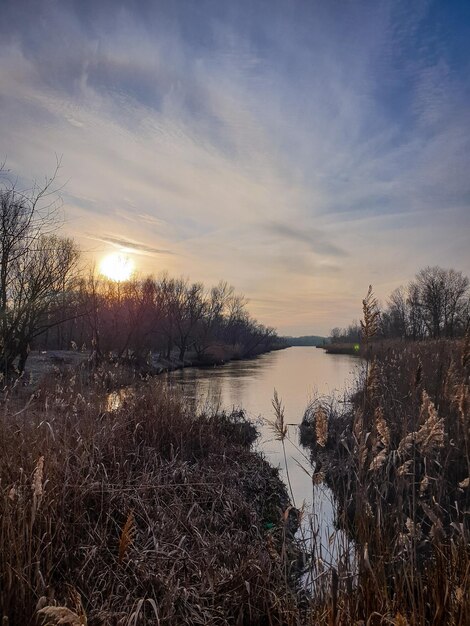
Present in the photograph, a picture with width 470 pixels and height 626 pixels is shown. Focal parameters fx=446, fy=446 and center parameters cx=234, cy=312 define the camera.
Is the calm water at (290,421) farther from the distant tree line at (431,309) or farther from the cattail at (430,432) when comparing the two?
the distant tree line at (431,309)

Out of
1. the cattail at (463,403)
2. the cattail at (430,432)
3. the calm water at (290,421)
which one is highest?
the cattail at (463,403)

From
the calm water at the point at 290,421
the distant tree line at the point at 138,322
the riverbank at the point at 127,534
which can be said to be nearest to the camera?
the riverbank at the point at 127,534

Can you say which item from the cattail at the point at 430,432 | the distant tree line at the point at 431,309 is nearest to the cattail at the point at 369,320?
the cattail at the point at 430,432

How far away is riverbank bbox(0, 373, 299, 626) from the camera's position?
2.67 meters

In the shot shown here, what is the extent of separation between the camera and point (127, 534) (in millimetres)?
2029

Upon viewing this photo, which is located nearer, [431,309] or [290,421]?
[290,421]

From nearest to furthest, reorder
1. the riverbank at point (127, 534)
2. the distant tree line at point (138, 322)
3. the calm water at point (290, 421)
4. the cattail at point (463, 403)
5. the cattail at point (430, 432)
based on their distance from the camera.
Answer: the cattail at point (430, 432) < the cattail at point (463, 403) < the riverbank at point (127, 534) < the calm water at point (290, 421) < the distant tree line at point (138, 322)

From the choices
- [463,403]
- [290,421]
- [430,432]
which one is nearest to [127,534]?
[430,432]

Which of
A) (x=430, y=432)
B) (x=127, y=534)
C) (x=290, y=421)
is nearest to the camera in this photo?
(x=127, y=534)

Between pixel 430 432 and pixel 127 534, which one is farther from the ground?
pixel 430 432

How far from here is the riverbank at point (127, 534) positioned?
2.67 m

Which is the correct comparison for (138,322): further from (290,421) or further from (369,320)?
(369,320)

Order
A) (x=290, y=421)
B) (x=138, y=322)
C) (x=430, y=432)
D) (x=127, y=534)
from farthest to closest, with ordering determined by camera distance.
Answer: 1. (x=138, y=322)
2. (x=290, y=421)
3. (x=430, y=432)
4. (x=127, y=534)

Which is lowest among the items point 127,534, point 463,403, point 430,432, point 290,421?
point 290,421
